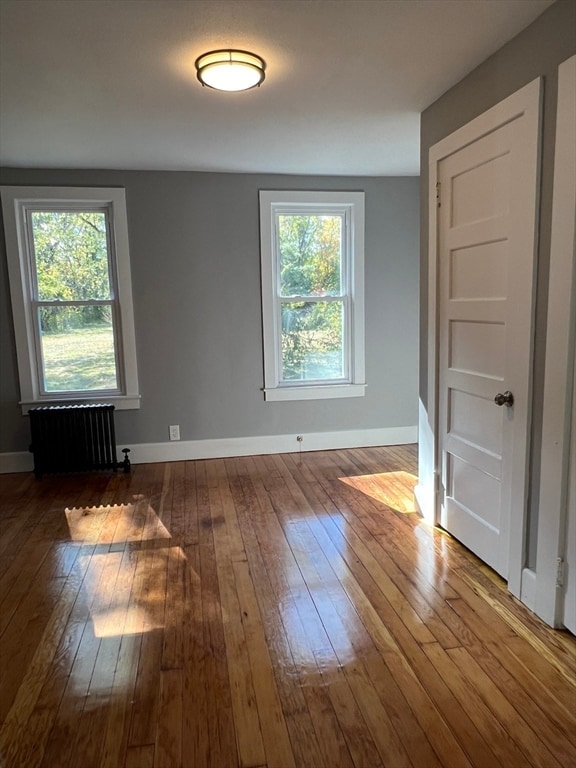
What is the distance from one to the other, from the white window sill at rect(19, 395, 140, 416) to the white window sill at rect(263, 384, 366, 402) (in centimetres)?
115

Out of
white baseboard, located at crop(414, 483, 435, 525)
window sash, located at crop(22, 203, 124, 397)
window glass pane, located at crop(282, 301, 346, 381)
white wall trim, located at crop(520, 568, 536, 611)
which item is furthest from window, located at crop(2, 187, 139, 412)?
white wall trim, located at crop(520, 568, 536, 611)

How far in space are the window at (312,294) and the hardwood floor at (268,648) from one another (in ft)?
5.12

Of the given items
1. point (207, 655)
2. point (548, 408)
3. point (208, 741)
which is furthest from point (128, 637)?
point (548, 408)

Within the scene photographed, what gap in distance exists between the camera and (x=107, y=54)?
7.18 ft

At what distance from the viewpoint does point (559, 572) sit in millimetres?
1984

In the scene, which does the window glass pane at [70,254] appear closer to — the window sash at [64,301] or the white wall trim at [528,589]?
the window sash at [64,301]

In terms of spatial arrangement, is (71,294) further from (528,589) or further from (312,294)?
(528,589)

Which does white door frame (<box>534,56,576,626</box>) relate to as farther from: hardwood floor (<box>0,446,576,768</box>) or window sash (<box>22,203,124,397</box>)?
window sash (<box>22,203,124,397</box>)

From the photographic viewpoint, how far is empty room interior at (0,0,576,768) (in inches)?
68.8

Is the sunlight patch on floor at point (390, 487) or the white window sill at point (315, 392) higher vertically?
the white window sill at point (315, 392)

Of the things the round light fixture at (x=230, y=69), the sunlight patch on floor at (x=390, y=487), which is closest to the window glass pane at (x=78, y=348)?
the sunlight patch on floor at (x=390, y=487)

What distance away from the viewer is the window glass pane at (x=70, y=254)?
161 inches

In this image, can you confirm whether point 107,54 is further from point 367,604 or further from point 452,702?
point 452,702

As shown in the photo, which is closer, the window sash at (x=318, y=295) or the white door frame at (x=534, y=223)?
the white door frame at (x=534, y=223)
